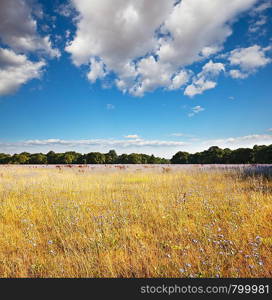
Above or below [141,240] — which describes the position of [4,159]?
above

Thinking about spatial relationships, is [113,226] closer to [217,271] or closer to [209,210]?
[217,271]

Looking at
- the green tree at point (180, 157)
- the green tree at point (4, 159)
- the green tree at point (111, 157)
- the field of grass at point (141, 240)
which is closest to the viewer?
the field of grass at point (141, 240)

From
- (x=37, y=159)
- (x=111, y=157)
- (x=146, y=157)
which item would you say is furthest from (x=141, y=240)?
(x=146, y=157)

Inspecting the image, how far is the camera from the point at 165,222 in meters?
4.33

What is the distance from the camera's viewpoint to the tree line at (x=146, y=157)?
135ft

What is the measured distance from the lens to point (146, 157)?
196 ft

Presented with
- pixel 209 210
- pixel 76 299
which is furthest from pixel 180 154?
pixel 76 299

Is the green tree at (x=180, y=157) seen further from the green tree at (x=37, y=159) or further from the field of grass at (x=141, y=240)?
the field of grass at (x=141, y=240)

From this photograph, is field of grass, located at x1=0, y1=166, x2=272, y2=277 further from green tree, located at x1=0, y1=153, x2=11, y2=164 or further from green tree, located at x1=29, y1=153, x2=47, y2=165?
green tree, located at x1=0, y1=153, x2=11, y2=164

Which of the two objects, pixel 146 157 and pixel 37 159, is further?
pixel 146 157

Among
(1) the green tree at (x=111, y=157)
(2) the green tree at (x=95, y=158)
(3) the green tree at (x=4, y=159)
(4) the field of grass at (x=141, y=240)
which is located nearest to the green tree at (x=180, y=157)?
(1) the green tree at (x=111, y=157)

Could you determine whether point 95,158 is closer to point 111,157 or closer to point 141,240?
point 111,157

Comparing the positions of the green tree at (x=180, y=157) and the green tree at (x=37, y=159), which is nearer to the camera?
the green tree at (x=37, y=159)

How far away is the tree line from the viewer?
4103 cm
